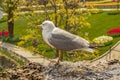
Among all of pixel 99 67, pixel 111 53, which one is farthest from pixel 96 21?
pixel 99 67

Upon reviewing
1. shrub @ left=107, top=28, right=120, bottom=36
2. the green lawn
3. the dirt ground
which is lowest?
the green lawn

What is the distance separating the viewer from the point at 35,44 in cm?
1889

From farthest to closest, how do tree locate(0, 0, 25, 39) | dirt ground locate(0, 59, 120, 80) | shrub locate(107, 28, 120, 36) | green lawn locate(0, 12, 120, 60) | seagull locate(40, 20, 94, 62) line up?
tree locate(0, 0, 25, 39), green lawn locate(0, 12, 120, 60), shrub locate(107, 28, 120, 36), seagull locate(40, 20, 94, 62), dirt ground locate(0, 59, 120, 80)

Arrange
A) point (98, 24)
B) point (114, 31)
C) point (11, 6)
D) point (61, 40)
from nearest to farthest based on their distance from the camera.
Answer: point (61, 40) < point (114, 31) < point (11, 6) < point (98, 24)

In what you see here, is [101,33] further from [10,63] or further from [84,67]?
[84,67]

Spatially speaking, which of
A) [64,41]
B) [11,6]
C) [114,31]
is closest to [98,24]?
[114,31]

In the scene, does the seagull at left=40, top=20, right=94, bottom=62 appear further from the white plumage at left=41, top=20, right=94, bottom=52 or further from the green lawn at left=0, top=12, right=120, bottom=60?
the green lawn at left=0, top=12, right=120, bottom=60

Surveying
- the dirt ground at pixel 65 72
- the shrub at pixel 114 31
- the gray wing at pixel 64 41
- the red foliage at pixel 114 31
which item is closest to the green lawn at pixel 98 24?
the shrub at pixel 114 31

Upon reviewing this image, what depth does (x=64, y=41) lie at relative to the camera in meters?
8.27

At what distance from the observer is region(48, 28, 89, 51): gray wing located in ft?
27.0

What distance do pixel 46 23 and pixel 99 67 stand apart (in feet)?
5.32

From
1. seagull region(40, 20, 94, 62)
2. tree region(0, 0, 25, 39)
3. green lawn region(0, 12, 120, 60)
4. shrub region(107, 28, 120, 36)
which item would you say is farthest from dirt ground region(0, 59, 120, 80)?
tree region(0, 0, 25, 39)

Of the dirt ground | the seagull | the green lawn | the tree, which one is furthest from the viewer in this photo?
the tree

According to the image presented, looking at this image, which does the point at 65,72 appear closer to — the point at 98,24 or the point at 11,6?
the point at 11,6
